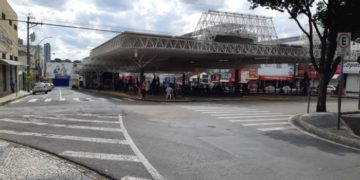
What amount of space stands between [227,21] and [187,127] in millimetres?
28772

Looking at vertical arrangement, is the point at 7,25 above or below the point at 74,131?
above

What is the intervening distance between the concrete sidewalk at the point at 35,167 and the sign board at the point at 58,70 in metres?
124

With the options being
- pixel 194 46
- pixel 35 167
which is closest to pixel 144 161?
pixel 35 167

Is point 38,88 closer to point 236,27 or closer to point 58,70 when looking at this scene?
point 236,27

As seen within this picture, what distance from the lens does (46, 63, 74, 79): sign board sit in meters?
130

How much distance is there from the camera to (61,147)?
9.70 metres

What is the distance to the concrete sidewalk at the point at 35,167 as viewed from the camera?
6.87m

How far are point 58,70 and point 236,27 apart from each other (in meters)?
102

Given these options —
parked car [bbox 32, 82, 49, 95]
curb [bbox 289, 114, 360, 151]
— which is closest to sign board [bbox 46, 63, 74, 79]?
parked car [bbox 32, 82, 49, 95]

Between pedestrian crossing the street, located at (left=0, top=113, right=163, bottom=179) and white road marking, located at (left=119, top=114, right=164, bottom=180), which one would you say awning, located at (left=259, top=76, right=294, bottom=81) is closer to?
pedestrian crossing the street, located at (left=0, top=113, right=163, bottom=179)

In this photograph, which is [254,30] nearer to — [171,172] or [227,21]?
[227,21]

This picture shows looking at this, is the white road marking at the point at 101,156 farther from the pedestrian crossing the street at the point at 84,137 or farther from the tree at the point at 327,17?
the tree at the point at 327,17

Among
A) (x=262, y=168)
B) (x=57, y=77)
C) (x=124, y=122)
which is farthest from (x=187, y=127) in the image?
(x=57, y=77)

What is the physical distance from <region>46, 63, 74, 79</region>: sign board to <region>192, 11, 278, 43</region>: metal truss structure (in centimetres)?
9577
